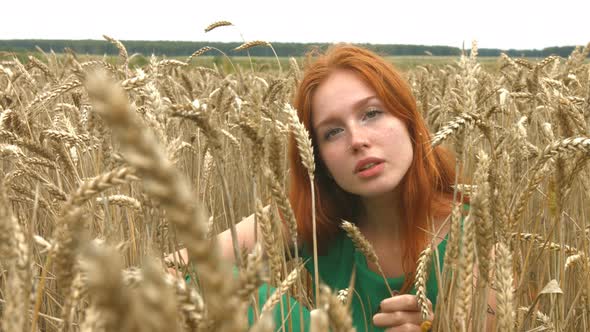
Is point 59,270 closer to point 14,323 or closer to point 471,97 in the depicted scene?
point 14,323

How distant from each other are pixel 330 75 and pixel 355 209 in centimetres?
61

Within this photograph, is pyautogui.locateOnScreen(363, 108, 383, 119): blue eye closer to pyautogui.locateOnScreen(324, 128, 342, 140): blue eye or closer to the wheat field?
pyautogui.locateOnScreen(324, 128, 342, 140): blue eye

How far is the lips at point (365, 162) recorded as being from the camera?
195 centimetres

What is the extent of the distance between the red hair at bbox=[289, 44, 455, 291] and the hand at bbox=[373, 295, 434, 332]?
377 mm

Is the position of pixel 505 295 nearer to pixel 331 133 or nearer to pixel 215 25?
pixel 331 133

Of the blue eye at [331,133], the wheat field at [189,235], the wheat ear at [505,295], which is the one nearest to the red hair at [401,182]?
the blue eye at [331,133]

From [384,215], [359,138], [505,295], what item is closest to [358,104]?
[359,138]

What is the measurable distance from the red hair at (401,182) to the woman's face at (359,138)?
0.22 feet

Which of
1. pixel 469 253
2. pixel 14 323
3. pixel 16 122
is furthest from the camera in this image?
pixel 16 122

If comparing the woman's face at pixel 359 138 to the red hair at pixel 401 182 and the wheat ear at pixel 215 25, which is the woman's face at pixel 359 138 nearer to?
the red hair at pixel 401 182

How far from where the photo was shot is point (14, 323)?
22.5 inches

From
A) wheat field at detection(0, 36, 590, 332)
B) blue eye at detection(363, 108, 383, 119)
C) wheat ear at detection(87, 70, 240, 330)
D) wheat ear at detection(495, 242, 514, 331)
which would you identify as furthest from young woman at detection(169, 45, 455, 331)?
wheat ear at detection(87, 70, 240, 330)

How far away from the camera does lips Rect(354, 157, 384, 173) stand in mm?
1951

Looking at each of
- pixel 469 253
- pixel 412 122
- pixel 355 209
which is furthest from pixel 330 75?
pixel 469 253
